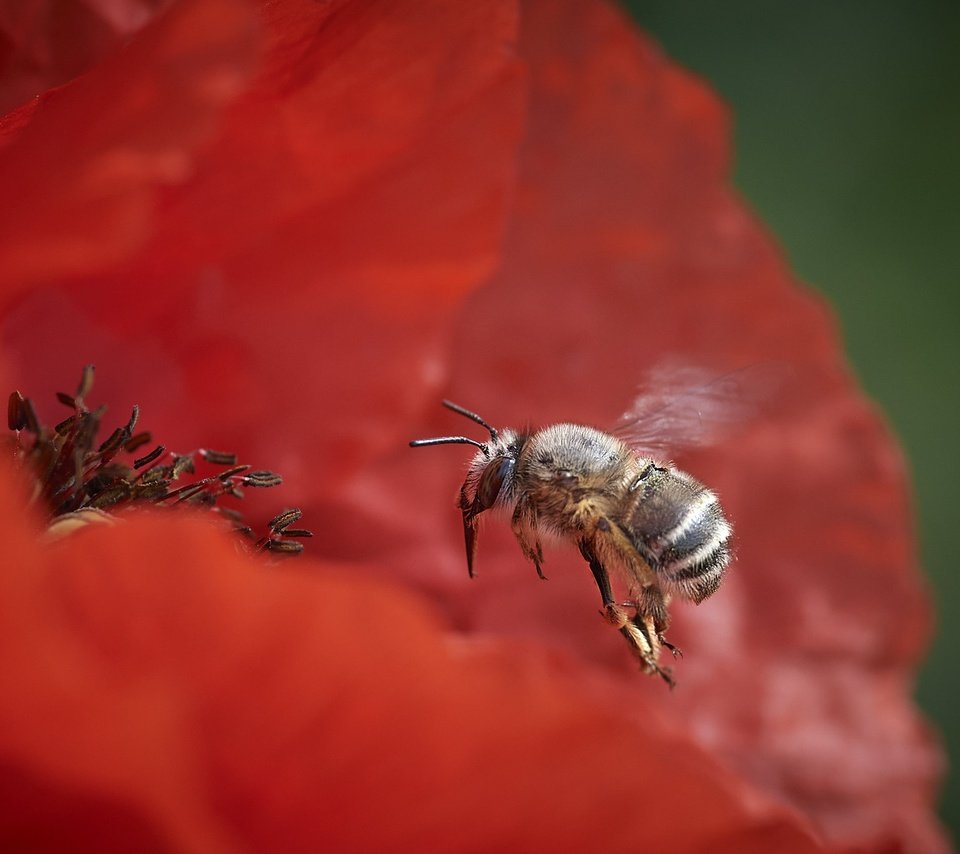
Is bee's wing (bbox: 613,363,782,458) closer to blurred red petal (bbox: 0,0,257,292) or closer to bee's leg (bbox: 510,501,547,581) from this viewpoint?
bee's leg (bbox: 510,501,547,581)

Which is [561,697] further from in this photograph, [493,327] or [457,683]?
[493,327]

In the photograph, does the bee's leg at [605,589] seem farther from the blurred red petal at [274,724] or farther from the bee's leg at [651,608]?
the blurred red petal at [274,724]

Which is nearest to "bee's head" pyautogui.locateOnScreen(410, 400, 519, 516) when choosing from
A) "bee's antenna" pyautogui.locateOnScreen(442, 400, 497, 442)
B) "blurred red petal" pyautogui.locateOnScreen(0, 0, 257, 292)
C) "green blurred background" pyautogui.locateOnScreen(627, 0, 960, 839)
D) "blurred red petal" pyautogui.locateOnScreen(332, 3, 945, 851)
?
"bee's antenna" pyautogui.locateOnScreen(442, 400, 497, 442)

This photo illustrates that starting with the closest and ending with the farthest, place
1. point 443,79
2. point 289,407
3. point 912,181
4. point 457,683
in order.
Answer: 1. point 457,683
2. point 443,79
3. point 289,407
4. point 912,181

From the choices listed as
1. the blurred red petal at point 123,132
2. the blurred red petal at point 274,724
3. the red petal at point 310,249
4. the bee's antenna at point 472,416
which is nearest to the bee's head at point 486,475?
the bee's antenna at point 472,416

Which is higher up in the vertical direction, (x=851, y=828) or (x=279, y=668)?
(x=279, y=668)

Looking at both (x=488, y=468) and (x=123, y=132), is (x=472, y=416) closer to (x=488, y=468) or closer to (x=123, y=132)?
(x=488, y=468)

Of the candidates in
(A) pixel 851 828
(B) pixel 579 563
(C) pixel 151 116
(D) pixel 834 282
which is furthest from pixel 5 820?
(D) pixel 834 282
